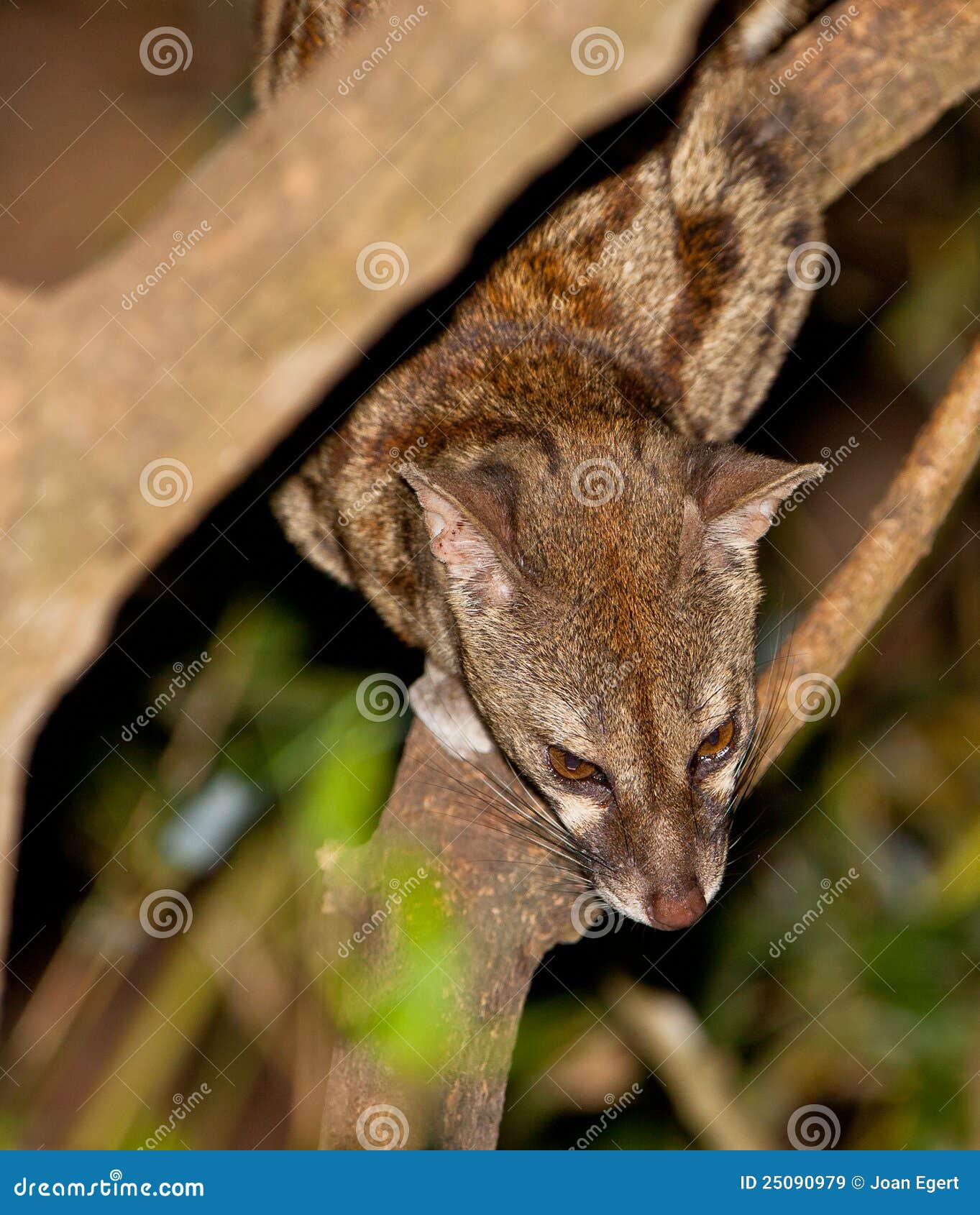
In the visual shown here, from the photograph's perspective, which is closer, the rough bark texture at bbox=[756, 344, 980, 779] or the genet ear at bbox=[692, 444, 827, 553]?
the genet ear at bbox=[692, 444, 827, 553]

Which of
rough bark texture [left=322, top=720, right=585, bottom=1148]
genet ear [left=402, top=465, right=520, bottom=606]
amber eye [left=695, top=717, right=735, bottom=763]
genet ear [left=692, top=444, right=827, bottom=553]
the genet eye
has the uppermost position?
genet ear [left=692, top=444, right=827, bottom=553]

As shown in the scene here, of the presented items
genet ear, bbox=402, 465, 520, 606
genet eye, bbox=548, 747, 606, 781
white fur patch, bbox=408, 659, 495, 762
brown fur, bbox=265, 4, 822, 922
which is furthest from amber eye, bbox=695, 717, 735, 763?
white fur patch, bbox=408, 659, 495, 762

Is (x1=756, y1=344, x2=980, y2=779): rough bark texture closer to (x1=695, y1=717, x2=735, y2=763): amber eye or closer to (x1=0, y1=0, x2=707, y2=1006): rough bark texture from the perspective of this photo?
(x1=695, y1=717, x2=735, y2=763): amber eye

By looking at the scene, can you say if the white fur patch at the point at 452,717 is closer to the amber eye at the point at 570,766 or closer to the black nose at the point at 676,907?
the amber eye at the point at 570,766

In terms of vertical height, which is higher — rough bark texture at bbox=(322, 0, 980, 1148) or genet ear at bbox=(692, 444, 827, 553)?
genet ear at bbox=(692, 444, 827, 553)

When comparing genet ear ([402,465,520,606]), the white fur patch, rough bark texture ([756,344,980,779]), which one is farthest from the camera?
the white fur patch

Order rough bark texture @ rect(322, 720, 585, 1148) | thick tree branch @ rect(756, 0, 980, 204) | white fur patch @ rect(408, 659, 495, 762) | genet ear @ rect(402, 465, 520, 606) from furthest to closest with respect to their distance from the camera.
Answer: thick tree branch @ rect(756, 0, 980, 204)
white fur patch @ rect(408, 659, 495, 762)
rough bark texture @ rect(322, 720, 585, 1148)
genet ear @ rect(402, 465, 520, 606)

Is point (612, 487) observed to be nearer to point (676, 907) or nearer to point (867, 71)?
point (676, 907)

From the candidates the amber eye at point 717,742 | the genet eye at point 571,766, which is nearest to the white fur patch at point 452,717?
the genet eye at point 571,766
